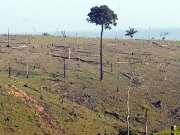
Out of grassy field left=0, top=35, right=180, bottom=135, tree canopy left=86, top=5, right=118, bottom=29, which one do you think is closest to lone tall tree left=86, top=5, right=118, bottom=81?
tree canopy left=86, top=5, right=118, bottom=29

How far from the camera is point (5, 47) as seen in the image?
117875mm

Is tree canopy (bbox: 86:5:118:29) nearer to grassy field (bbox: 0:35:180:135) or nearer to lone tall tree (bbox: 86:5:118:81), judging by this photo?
lone tall tree (bbox: 86:5:118:81)

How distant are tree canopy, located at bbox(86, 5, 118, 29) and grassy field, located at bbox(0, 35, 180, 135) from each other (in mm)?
12037

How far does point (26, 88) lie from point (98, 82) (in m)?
21.3

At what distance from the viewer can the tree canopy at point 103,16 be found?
100m

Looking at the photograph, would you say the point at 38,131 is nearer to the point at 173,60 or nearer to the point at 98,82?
the point at 98,82

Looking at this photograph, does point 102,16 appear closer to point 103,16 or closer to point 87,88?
point 103,16

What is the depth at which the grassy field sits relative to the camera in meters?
69.4

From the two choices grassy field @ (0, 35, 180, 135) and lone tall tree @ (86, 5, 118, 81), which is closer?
grassy field @ (0, 35, 180, 135)

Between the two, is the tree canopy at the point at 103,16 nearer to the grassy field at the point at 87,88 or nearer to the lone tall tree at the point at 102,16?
the lone tall tree at the point at 102,16

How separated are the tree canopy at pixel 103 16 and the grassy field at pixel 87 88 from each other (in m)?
12.0

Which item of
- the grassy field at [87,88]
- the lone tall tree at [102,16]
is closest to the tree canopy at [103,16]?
Answer: the lone tall tree at [102,16]

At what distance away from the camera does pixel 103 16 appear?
100250 millimetres

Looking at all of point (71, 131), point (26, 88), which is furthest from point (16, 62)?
point (71, 131)
